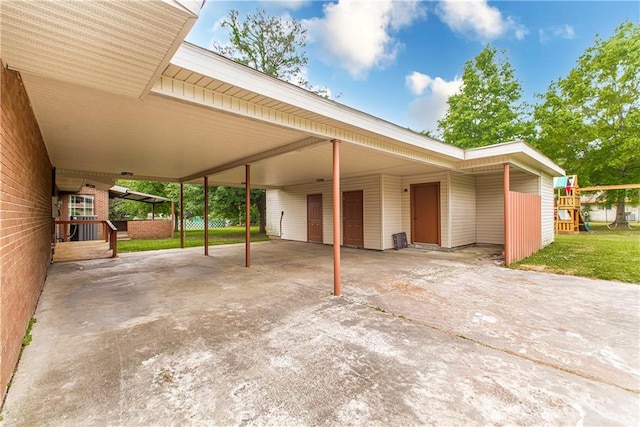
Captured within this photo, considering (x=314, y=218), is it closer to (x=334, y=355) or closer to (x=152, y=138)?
(x=152, y=138)

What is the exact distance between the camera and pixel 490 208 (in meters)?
9.49

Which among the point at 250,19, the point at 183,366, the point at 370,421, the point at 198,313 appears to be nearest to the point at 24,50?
the point at 183,366

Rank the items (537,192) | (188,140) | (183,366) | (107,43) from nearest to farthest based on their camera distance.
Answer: (107,43), (183,366), (188,140), (537,192)

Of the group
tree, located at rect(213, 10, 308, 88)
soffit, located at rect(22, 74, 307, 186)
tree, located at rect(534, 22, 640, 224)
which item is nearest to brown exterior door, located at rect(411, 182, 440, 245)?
soffit, located at rect(22, 74, 307, 186)

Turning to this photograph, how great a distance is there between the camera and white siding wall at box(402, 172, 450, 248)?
8586mm

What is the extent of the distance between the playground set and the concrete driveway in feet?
39.3

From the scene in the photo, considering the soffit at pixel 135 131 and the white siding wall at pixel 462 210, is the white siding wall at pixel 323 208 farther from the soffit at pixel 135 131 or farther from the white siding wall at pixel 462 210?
the soffit at pixel 135 131

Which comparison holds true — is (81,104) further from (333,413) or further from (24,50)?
(333,413)

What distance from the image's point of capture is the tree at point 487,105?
1681 centimetres

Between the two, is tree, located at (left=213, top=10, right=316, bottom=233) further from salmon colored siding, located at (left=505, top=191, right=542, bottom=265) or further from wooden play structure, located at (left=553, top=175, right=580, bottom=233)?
wooden play structure, located at (left=553, top=175, right=580, bottom=233)

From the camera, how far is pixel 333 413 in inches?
65.4

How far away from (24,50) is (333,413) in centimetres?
336

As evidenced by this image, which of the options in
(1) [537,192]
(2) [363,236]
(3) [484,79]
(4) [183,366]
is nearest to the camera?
(4) [183,366]

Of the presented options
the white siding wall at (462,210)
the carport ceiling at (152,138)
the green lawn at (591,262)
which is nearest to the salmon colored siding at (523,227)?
the green lawn at (591,262)
